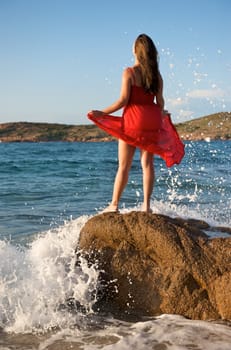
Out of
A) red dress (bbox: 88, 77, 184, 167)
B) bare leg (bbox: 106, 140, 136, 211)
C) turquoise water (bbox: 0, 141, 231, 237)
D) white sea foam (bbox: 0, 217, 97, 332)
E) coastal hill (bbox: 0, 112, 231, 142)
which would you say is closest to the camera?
white sea foam (bbox: 0, 217, 97, 332)

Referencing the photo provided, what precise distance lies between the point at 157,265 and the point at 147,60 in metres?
2.23

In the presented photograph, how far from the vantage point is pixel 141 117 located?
17.9 feet

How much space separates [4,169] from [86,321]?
60.6 feet

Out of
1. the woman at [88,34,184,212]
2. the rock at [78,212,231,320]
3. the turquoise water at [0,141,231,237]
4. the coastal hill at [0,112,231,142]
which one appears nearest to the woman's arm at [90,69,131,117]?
the woman at [88,34,184,212]

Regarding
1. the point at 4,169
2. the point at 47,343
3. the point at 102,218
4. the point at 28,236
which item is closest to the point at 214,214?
the point at 28,236

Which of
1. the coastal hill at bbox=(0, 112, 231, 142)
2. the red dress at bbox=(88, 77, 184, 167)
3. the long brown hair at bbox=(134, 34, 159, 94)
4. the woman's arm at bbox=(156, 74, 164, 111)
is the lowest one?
the red dress at bbox=(88, 77, 184, 167)

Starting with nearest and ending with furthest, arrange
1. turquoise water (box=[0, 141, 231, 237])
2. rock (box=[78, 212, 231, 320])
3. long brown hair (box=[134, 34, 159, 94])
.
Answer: rock (box=[78, 212, 231, 320])
long brown hair (box=[134, 34, 159, 94])
turquoise water (box=[0, 141, 231, 237])

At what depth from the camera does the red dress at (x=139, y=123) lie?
A: 5445mm

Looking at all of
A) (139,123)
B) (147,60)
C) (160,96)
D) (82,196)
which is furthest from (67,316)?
(82,196)

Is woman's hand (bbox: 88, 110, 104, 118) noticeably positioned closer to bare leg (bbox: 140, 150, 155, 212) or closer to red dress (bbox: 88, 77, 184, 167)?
red dress (bbox: 88, 77, 184, 167)

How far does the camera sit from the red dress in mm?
5445

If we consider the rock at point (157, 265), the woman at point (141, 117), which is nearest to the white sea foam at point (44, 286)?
the rock at point (157, 265)

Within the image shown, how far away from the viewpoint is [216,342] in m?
3.96

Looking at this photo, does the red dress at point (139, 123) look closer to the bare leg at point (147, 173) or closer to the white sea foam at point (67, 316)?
the bare leg at point (147, 173)
